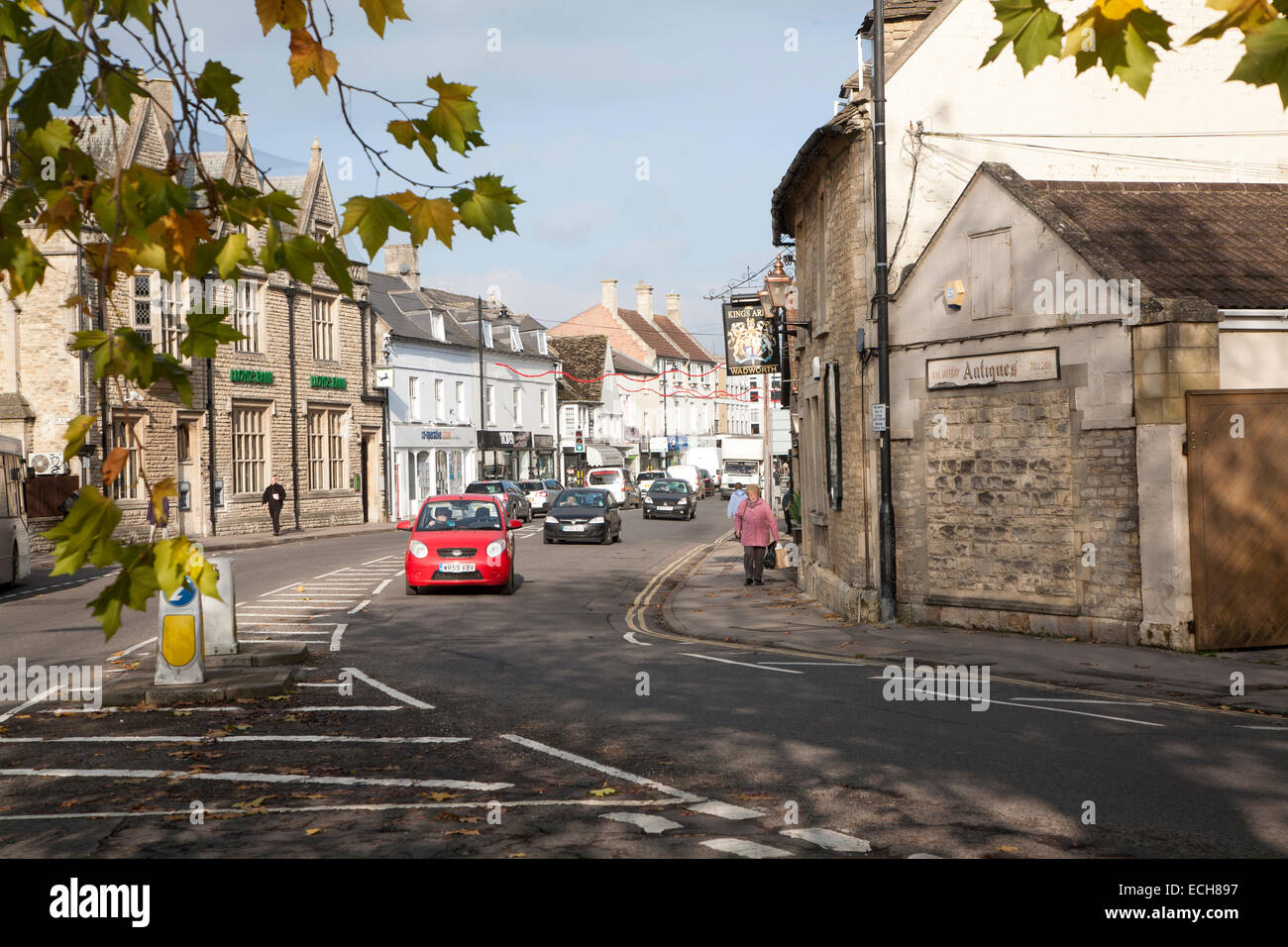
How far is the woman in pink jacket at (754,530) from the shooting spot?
22.5 metres

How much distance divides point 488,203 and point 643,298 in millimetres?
106707

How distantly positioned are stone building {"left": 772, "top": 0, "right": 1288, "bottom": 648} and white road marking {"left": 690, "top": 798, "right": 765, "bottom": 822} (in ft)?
28.8

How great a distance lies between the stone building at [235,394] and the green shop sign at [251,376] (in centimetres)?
5

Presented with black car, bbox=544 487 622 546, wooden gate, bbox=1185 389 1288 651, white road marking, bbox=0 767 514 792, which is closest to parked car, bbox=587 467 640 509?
black car, bbox=544 487 622 546

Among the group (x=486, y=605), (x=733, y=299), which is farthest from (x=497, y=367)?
(x=486, y=605)

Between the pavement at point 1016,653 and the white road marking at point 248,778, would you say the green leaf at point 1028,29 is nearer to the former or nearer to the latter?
the white road marking at point 248,778

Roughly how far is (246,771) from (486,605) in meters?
11.3

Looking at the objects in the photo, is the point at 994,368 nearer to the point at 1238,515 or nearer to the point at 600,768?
the point at 1238,515

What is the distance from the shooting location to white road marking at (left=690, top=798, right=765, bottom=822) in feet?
21.1

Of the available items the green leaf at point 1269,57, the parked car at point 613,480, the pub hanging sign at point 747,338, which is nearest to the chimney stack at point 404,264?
the parked car at point 613,480

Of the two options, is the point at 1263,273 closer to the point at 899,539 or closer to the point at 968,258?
the point at 968,258

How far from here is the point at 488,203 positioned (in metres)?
3.99

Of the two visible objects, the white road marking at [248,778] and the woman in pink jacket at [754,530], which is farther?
the woman in pink jacket at [754,530]

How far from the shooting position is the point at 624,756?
8.09 m
